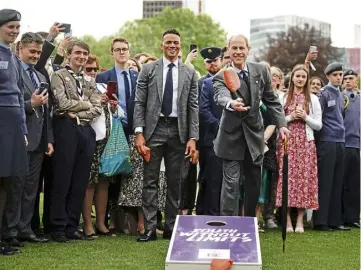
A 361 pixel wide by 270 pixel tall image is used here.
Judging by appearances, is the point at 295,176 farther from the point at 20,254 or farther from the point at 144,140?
the point at 20,254

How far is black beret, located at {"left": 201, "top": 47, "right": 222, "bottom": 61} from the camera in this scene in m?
9.56

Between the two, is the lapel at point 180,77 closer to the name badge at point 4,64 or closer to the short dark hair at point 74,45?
the short dark hair at point 74,45

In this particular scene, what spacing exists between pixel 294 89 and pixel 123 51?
2110 mm

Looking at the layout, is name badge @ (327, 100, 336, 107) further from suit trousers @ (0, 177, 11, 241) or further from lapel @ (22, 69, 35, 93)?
suit trousers @ (0, 177, 11, 241)

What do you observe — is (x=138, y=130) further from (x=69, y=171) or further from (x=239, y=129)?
(x=239, y=129)

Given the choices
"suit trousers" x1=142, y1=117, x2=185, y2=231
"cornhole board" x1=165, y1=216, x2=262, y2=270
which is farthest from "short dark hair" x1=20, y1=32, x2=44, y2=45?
"cornhole board" x1=165, y1=216, x2=262, y2=270

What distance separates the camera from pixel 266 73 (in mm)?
7734

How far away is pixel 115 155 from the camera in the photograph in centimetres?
836

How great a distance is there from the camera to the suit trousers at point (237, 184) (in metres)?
7.49

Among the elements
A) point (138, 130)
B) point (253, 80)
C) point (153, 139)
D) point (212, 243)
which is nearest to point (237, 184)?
point (253, 80)

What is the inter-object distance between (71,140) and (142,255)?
1521mm

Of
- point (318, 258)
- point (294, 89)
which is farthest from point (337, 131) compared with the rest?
point (318, 258)

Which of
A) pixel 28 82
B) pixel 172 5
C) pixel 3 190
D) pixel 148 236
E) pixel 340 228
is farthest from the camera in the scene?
pixel 172 5

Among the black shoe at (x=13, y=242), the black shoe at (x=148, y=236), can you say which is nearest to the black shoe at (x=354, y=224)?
the black shoe at (x=148, y=236)
